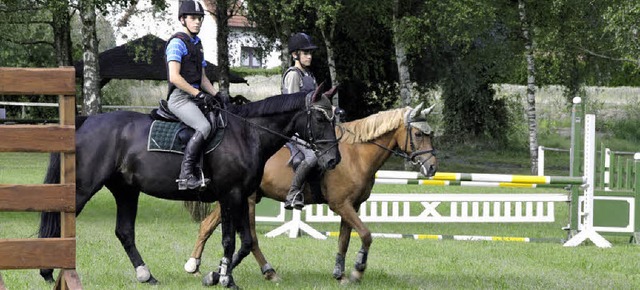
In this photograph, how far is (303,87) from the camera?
34.3 feet

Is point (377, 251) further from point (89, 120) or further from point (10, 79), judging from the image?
point (10, 79)

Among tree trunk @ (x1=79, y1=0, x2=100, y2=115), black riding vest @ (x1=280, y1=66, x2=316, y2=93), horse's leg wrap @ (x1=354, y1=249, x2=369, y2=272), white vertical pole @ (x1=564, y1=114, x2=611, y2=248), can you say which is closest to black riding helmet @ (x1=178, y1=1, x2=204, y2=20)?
black riding vest @ (x1=280, y1=66, x2=316, y2=93)

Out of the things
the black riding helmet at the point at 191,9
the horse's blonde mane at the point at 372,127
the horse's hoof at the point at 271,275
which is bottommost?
the horse's hoof at the point at 271,275

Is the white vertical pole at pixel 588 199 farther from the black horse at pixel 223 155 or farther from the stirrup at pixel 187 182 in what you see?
the stirrup at pixel 187 182

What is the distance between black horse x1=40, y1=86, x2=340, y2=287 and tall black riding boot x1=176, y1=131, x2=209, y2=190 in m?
0.18

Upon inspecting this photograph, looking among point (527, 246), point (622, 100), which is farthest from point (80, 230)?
point (622, 100)

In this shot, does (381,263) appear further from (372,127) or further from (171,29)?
(171,29)

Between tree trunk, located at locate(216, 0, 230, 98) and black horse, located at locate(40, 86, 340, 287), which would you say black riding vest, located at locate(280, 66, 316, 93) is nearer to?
black horse, located at locate(40, 86, 340, 287)

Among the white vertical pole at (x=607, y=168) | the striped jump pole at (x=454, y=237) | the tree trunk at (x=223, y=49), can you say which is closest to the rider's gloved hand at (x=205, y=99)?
the striped jump pole at (x=454, y=237)

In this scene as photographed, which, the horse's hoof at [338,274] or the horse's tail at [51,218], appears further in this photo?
the horse's hoof at [338,274]

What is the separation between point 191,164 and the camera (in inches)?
361

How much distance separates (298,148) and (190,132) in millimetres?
1518

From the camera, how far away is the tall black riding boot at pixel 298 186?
10.4 meters

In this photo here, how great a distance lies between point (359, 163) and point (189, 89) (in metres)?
2.07
